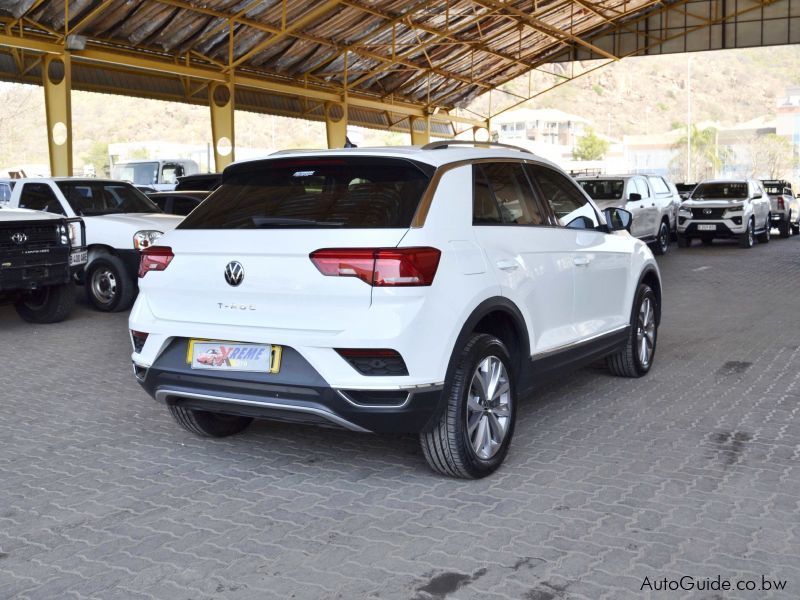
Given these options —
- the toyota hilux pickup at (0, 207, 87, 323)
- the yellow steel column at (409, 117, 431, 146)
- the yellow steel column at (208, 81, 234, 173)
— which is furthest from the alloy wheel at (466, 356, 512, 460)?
the yellow steel column at (409, 117, 431, 146)

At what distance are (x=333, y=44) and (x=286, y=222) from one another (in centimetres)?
2506

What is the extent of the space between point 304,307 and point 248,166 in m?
1.11

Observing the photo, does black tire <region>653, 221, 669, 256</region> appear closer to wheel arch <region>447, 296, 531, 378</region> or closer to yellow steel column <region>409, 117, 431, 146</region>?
wheel arch <region>447, 296, 531, 378</region>

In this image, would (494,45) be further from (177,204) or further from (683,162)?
(683,162)

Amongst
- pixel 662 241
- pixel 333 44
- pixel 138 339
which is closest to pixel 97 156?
pixel 333 44

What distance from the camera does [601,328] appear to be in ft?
20.1

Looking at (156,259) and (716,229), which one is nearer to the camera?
(156,259)

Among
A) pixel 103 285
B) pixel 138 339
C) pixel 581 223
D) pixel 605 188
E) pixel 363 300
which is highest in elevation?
pixel 605 188

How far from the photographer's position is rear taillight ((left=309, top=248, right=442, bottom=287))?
13.5 feet

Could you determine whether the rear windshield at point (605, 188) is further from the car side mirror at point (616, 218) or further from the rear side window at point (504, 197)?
the rear side window at point (504, 197)

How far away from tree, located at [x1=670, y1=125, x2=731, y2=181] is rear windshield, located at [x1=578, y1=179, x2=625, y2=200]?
88.5 metres

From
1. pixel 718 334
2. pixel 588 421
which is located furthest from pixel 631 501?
pixel 718 334

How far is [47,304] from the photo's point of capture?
10.7 metres

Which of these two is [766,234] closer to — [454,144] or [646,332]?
[646,332]
